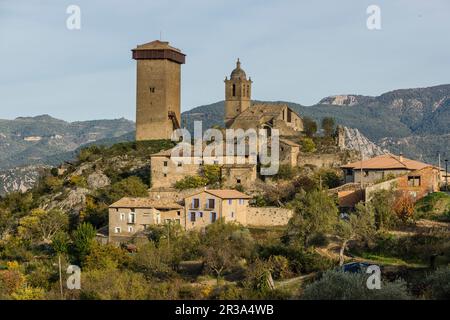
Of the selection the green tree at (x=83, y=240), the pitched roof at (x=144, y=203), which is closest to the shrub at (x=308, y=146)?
the pitched roof at (x=144, y=203)

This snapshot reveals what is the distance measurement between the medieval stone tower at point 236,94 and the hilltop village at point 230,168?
0.08 metres

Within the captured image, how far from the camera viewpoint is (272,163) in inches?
2325

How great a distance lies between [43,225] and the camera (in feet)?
192

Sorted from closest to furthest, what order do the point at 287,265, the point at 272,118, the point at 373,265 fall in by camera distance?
the point at 373,265
the point at 287,265
the point at 272,118

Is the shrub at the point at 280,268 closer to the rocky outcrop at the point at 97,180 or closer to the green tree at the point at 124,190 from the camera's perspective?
the green tree at the point at 124,190

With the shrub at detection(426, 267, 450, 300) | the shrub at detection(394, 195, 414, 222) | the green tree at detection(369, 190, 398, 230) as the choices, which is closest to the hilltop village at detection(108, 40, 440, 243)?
the green tree at detection(369, 190, 398, 230)

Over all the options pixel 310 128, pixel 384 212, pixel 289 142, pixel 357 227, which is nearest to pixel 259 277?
pixel 357 227

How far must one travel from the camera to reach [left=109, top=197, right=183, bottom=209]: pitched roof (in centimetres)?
5428

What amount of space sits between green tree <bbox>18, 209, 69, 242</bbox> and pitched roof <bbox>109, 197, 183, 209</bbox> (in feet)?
17.2

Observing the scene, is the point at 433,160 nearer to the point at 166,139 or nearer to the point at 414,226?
the point at 166,139

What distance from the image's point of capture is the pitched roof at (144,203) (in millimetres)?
54281

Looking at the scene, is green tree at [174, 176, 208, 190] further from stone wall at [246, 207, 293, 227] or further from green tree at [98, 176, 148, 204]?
stone wall at [246, 207, 293, 227]

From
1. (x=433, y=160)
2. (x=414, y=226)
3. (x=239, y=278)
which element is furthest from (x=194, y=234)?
(x=433, y=160)
